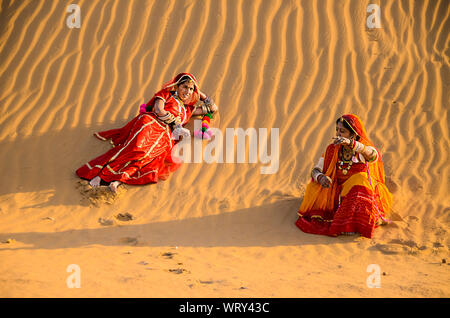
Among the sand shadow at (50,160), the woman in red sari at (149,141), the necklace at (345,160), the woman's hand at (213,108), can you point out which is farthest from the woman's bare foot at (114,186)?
the necklace at (345,160)

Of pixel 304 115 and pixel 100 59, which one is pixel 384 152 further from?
pixel 100 59

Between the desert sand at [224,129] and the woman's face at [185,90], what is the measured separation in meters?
0.67

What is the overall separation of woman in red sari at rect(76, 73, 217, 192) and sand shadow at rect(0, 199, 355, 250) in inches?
34.8

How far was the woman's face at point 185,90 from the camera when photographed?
7.13 metres

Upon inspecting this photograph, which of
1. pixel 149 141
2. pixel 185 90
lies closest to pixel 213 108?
pixel 185 90

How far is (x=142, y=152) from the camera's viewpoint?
676cm

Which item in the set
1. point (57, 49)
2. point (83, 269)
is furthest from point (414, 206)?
point (57, 49)

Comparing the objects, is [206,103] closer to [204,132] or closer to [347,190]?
[204,132]

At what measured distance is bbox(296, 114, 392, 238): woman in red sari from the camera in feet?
18.7

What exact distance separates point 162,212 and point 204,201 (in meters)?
0.55

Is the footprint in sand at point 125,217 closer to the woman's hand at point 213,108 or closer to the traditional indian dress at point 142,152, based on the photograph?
the traditional indian dress at point 142,152

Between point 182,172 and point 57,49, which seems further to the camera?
point 57,49

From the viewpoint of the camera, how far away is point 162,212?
248 inches
